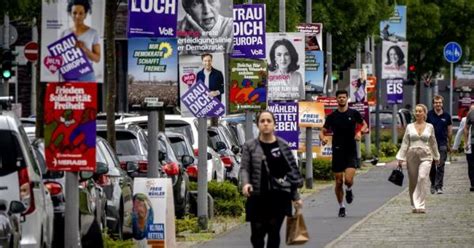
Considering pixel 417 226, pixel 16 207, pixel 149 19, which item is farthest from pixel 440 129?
pixel 16 207

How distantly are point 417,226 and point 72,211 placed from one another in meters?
8.14

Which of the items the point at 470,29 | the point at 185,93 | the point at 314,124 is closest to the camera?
the point at 185,93

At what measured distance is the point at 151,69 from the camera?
787 inches

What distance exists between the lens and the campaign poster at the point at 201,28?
22781 millimetres

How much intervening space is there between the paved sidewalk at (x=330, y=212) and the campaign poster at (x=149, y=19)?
9.54 ft

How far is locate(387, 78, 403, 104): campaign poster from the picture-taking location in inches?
1998

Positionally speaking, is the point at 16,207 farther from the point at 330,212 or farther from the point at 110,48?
the point at 330,212

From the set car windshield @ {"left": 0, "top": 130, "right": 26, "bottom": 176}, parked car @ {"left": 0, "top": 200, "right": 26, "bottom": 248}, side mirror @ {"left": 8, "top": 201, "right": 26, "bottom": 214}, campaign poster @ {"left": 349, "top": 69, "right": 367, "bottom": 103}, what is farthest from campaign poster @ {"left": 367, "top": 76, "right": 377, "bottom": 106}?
parked car @ {"left": 0, "top": 200, "right": 26, "bottom": 248}

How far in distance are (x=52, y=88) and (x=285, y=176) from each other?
247 cm

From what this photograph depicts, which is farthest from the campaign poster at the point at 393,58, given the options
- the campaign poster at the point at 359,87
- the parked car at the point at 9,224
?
the parked car at the point at 9,224

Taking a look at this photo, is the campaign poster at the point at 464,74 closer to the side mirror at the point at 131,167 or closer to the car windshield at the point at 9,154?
the side mirror at the point at 131,167

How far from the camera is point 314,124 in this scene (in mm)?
35688

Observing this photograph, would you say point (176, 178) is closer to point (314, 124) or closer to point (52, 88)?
point (52, 88)

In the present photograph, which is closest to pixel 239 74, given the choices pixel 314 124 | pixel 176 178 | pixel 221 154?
pixel 176 178
